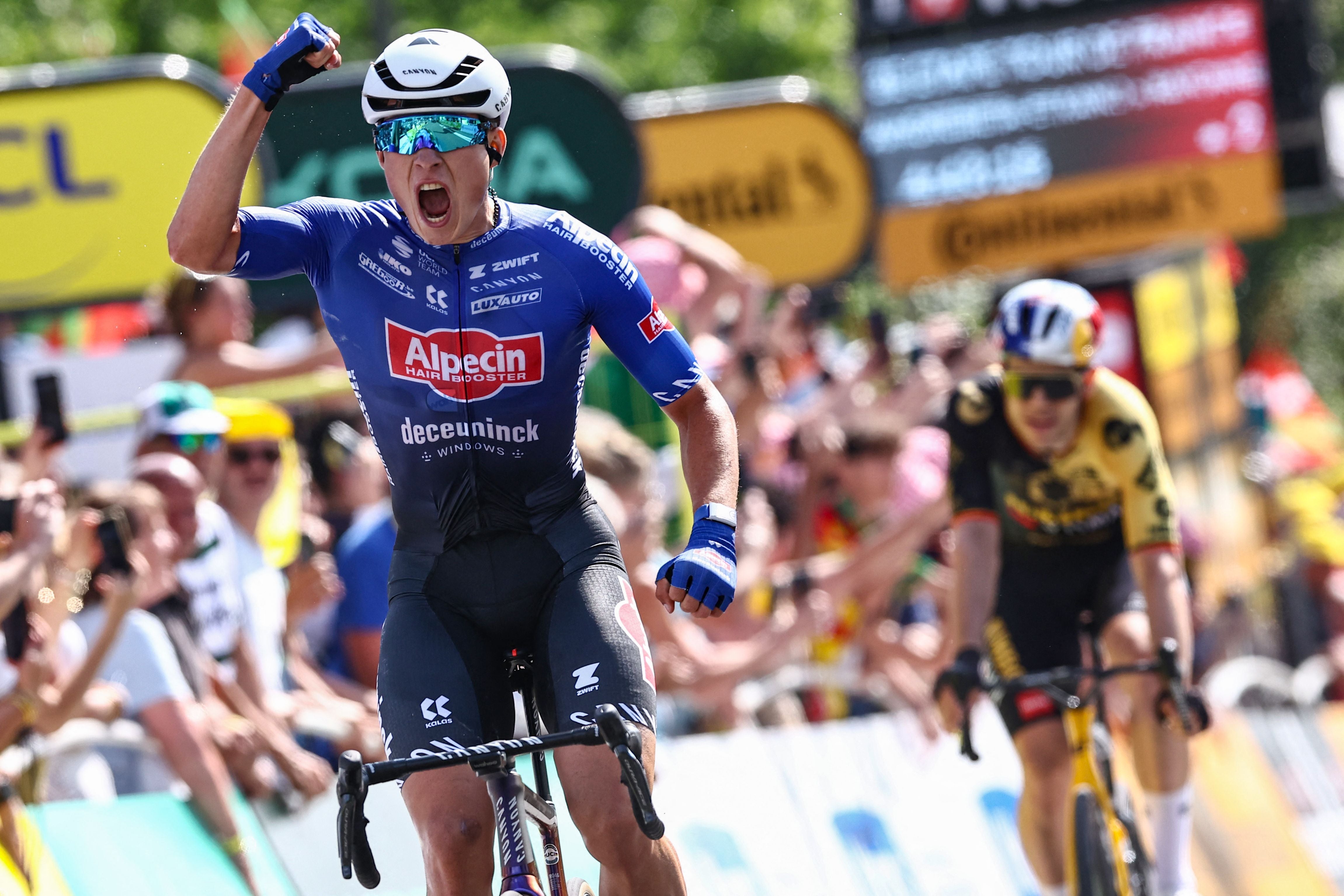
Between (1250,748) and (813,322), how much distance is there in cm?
426

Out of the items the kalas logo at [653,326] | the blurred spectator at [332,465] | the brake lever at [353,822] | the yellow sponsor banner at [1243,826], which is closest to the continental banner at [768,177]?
the yellow sponsor banner at [1243,826]

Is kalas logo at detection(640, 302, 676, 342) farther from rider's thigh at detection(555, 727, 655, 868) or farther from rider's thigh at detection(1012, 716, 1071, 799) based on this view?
rider's thigh at detection(1012, 716, 1071, 799)

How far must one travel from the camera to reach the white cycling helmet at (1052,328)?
6527 millimetres

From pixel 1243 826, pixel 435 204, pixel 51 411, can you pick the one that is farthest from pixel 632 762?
pixel 1243 826

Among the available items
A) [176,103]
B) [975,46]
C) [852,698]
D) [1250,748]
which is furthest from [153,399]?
[975,46]

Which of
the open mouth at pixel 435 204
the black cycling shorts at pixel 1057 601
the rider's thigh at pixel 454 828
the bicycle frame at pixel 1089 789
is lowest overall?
the bicycle frame at pixel 1089 789

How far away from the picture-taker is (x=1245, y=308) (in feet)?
120

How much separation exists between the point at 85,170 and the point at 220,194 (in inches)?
176

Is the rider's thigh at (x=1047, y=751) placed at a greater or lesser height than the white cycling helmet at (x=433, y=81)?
lesser

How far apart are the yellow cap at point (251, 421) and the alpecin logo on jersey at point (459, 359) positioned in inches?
107

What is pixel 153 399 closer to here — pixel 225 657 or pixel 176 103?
Result: pixel 225 657

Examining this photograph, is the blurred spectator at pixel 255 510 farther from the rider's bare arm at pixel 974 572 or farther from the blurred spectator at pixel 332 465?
the rider's bare arm at pixel 974 572

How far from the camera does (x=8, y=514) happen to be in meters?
5.76

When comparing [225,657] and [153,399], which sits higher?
[153,399]
